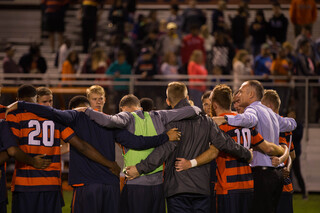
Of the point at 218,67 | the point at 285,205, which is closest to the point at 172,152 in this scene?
the point at 285,205

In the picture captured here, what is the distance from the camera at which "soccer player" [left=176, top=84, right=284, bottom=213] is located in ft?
23.3

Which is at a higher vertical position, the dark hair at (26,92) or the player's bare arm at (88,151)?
the dark hair at (26,92)

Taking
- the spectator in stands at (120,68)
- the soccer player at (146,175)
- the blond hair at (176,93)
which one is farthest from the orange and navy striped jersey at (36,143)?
the spectator in stands at (120,68)

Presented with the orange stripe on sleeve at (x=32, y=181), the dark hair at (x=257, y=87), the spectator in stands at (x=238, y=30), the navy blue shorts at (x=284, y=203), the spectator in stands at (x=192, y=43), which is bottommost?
the navy blue shorts at (x=284, y=203)

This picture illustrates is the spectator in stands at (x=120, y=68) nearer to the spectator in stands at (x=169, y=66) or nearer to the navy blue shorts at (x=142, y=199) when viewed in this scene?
the spectator in stands at (x=169, y=66)

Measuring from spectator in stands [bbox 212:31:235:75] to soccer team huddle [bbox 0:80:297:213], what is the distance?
842 cm

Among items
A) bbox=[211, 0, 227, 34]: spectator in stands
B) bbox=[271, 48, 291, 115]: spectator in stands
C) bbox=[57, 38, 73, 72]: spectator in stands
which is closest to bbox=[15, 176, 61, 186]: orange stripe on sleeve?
bbox=[271, 48, 291, 115]: spectator in stands

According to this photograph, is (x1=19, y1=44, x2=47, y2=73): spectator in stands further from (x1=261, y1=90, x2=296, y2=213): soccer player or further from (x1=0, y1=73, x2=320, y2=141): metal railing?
(x1=261, y1=90, x2=296, y2=213): soccer player

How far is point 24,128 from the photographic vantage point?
22.2ft

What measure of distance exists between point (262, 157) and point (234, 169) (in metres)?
0.39

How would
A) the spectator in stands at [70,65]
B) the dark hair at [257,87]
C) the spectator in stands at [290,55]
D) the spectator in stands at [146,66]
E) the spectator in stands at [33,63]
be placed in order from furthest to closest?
the spectator in stands at [33,63] < the spectator in stands at [290,55] < the spectator in stands at [70,65] < the spectator in stands at [146,66] < the dark hair at [257,87]

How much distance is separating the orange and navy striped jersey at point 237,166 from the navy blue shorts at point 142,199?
Result: 772 millimetres

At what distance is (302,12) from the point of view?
1742 centimetres

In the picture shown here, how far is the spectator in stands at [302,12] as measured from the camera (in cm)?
1736
